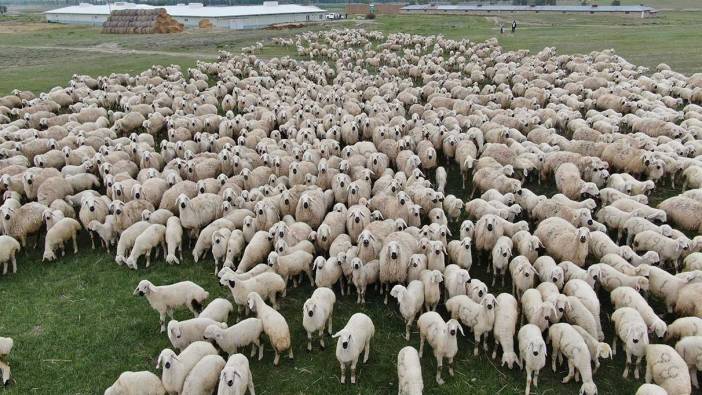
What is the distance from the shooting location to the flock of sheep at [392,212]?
33.7ft

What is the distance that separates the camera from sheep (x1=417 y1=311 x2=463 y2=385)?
395 inches

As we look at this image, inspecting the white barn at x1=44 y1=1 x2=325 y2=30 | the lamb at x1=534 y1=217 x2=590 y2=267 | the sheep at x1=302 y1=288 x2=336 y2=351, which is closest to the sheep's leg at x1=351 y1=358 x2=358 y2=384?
the sheep at x1=302 y1=288 x2=336 y2=351

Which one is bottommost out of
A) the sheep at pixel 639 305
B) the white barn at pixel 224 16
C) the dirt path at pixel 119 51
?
the sheep at pixel 639 305

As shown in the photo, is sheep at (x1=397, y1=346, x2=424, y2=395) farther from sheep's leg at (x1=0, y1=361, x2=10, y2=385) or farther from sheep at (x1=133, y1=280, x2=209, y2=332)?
sheep's leg at (x1=0, y1=361, x2=10, y2=385)

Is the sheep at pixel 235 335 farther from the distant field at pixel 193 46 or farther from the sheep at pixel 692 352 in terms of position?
the distant field at pixel 193 46

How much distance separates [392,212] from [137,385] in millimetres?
8131

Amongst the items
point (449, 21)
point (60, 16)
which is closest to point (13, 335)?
point (449, 21)

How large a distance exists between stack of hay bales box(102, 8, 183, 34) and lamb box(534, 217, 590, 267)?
2522 inches

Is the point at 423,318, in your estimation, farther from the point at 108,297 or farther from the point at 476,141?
the point at 476,141

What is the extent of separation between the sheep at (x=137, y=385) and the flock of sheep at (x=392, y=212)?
0.03 metres

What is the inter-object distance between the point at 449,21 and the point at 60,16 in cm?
7214

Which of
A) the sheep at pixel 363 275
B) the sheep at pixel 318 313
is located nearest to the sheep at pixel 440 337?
the sheep at pixel 318 313

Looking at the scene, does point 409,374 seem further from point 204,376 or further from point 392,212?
point 392,212

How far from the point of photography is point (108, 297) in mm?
12969
